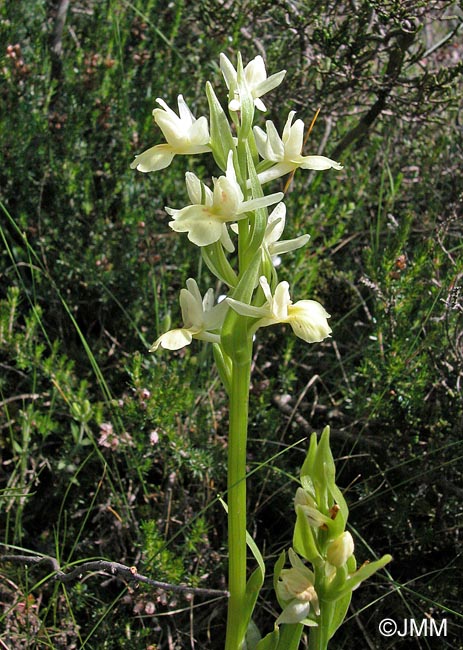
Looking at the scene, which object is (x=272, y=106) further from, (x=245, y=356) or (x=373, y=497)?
(x=245, y=356)

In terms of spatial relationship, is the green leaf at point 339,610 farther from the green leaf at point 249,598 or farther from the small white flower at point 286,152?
the small white flower at point 286,152

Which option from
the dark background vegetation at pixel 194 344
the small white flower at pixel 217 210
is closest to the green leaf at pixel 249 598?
the dark background vegetation at pixel 194 344

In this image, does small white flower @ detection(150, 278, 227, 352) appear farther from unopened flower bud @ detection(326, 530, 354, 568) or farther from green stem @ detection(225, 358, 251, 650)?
unopened flower bud @ detection(326, 530, 354, 568)

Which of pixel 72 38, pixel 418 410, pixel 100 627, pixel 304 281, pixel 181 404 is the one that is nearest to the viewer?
pixel 100 627

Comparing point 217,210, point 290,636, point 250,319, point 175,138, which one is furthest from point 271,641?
point 175,138

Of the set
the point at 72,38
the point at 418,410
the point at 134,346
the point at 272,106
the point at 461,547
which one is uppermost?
the point at 72,38

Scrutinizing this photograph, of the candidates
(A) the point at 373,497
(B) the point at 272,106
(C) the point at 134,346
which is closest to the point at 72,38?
(B) the point at 272,106

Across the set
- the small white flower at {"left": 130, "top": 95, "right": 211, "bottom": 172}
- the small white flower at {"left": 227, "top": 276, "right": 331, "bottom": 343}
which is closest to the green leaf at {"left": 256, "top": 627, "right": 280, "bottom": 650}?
the small white flower at {"left": 227, "top": 276, "right": 331, "bottom": 343}
